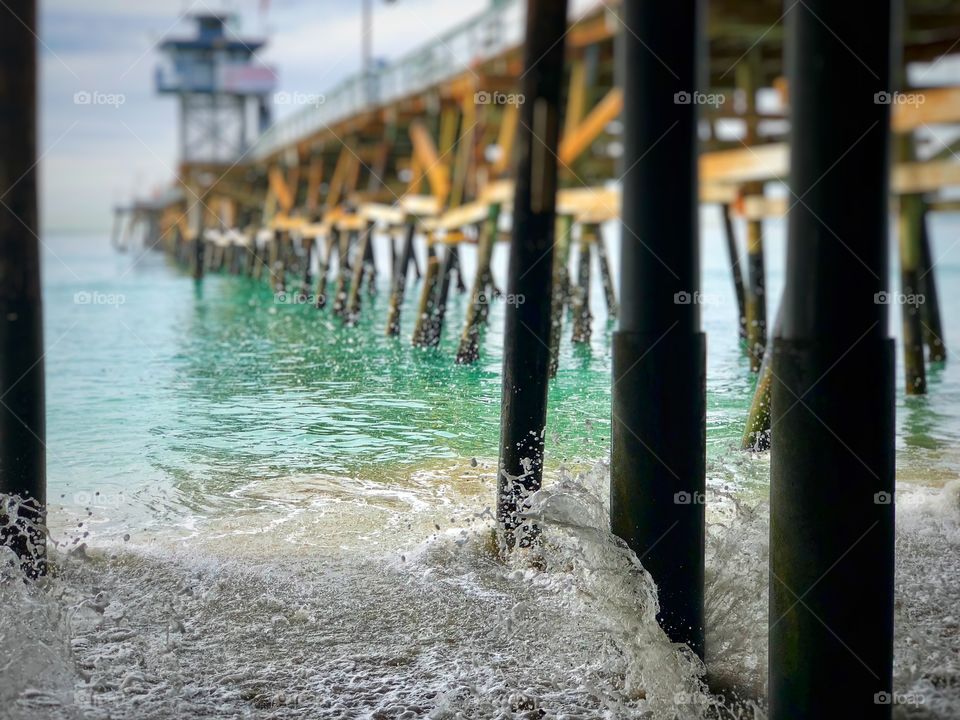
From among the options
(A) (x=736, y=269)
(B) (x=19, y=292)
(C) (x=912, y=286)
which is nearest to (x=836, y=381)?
(B) (x=19, y=292)

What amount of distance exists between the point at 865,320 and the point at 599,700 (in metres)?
1.72

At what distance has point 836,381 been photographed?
3.09 meters

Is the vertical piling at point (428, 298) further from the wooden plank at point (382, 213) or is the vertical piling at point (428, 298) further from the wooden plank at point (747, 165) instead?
the wooden plank at point (747, 165)

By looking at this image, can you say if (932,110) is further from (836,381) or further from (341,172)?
(341,172)

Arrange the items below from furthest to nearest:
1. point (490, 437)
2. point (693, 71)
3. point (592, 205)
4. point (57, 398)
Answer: point (57, 398), point (592, 205), point (490, 437), point (693, 71)

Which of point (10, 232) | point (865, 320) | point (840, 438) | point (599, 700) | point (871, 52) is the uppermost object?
point (871, 52)

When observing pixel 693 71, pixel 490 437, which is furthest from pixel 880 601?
pixel 490 437

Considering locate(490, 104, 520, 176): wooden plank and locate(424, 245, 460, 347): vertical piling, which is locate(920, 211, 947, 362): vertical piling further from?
locate(424, 245, 460, 347): vertical piling

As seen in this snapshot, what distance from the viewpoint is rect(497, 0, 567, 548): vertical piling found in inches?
195

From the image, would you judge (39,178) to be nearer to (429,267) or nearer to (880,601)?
(880,601)

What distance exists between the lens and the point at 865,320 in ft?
10.00

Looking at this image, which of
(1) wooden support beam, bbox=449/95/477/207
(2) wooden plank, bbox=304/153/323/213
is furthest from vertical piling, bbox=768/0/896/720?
(2) wooden plank, bbox=304/153/323/213

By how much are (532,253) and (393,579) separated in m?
1.64

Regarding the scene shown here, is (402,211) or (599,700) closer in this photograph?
(599,700)
